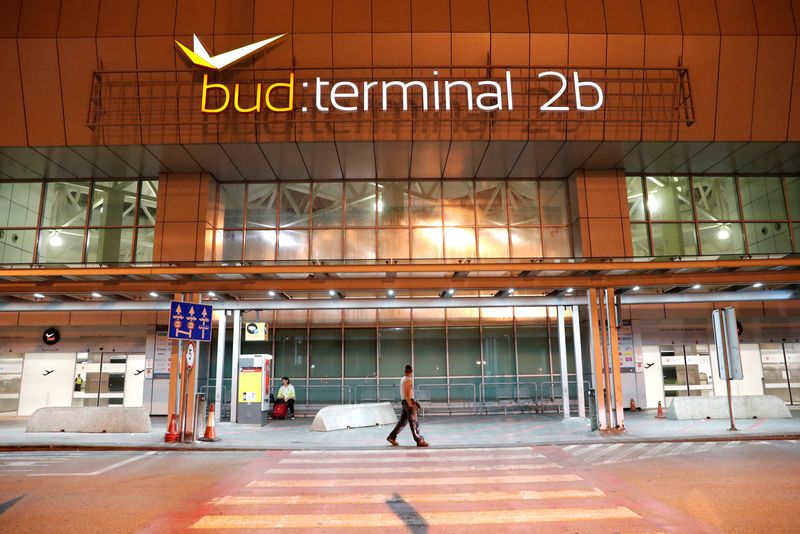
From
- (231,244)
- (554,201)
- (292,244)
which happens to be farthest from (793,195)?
(231,244)

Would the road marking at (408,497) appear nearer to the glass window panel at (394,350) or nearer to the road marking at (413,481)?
the road marking at (413,481)

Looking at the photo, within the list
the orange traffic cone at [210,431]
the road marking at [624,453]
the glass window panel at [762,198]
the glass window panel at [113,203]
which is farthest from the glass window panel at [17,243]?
the glass window panel at [762,198]

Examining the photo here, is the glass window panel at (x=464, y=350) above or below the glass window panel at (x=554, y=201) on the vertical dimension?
below

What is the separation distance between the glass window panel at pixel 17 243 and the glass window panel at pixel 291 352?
10014 millimetres

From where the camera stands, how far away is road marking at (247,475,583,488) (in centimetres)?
905

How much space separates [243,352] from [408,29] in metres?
13.6

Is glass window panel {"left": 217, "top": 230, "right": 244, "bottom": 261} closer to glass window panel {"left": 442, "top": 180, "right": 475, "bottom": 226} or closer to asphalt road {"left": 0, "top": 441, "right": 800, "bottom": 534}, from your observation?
glass window panel {"left": 442, "top": 180, "right": 475, "bottom": 226}

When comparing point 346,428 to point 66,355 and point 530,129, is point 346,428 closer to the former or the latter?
point 530,129

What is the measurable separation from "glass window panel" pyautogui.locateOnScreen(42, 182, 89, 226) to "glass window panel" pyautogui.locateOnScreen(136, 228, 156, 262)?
7.90 ft

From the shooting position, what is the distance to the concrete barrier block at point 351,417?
16.2m

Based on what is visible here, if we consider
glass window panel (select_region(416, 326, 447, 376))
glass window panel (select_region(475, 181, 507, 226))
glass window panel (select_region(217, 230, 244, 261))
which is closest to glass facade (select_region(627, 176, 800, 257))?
glass window panel (select_region(475, 181, 507, 226))

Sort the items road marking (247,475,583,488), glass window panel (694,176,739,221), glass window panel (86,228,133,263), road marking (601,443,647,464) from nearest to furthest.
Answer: road marking (247,475,583,488) → road marking (601,443,647,464) → glass window panel (86,228,133,263) → glass window panel (694,176,739,221)

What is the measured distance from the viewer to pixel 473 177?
22.2m

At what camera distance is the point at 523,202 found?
22281 millimetres
